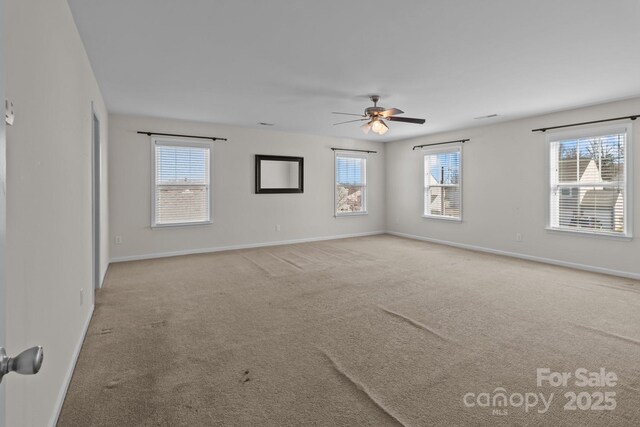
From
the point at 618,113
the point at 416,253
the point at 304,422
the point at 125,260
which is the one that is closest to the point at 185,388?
the point at 304,422

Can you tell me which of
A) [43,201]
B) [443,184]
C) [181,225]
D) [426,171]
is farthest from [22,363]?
[426,171]

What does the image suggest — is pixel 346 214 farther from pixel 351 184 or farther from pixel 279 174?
pixel 279 174

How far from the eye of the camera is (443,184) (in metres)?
7.08

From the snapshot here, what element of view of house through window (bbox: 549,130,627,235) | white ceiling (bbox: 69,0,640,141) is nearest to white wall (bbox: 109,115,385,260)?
white ceiling (bbox: 69,0,640,141)

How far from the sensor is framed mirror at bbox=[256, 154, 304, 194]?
6.68 m

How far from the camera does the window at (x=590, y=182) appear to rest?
4.55 metres

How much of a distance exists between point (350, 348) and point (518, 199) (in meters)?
4.73

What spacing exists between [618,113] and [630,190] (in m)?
1.08

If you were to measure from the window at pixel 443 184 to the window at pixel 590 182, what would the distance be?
1.75m

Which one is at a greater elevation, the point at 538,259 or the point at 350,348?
the point at 538,259

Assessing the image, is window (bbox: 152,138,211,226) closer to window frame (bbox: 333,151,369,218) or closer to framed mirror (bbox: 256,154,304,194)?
framed mirror (bbox: 256,154,304,194)

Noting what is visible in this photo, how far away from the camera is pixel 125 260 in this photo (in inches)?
213

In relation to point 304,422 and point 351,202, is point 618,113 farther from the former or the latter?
point 304,422

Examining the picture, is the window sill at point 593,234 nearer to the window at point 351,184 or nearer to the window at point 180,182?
the window at point 351,184
